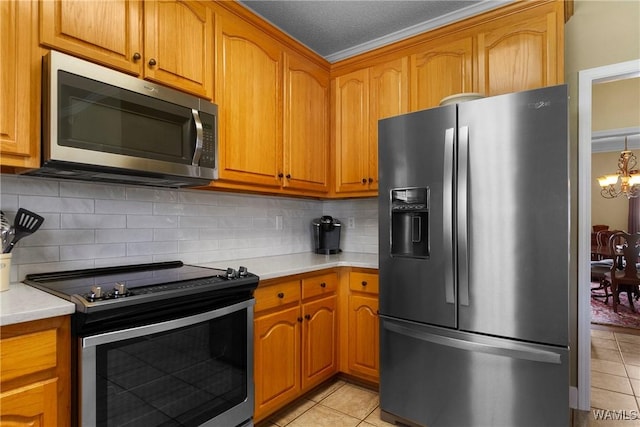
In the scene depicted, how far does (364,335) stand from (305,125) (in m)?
1.54

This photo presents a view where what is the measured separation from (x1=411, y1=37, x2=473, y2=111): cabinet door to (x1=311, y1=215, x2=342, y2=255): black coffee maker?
3.48 ft

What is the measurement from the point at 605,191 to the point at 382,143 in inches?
275

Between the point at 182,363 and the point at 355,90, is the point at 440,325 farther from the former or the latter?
the point at 355,90

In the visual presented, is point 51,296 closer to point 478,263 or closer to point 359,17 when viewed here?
point 478,263

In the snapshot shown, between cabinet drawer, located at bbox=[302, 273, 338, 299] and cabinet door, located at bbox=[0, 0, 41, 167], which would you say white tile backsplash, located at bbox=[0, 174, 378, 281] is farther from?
cabinet drawer, located at bbox=[302, 273, 338, 299]

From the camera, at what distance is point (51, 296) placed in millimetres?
1252

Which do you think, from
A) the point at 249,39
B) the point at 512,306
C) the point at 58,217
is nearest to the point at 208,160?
the point at 58,217

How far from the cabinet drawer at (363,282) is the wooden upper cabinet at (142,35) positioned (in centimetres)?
144

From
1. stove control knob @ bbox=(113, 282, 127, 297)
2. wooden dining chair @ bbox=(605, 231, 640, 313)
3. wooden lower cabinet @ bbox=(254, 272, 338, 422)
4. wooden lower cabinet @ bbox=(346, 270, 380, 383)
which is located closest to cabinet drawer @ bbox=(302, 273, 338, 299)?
wooden lower cabinet @ bbox=(254, 272, 338, 422)

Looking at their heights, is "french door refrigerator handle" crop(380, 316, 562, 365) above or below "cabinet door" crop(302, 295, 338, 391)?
above

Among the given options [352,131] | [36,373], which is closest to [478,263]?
[352,131]

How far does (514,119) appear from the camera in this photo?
1636mm

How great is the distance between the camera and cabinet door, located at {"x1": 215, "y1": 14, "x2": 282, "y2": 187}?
1.99m

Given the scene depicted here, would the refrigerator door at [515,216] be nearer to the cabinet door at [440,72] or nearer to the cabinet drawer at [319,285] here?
the cabinet door at [440,72]
